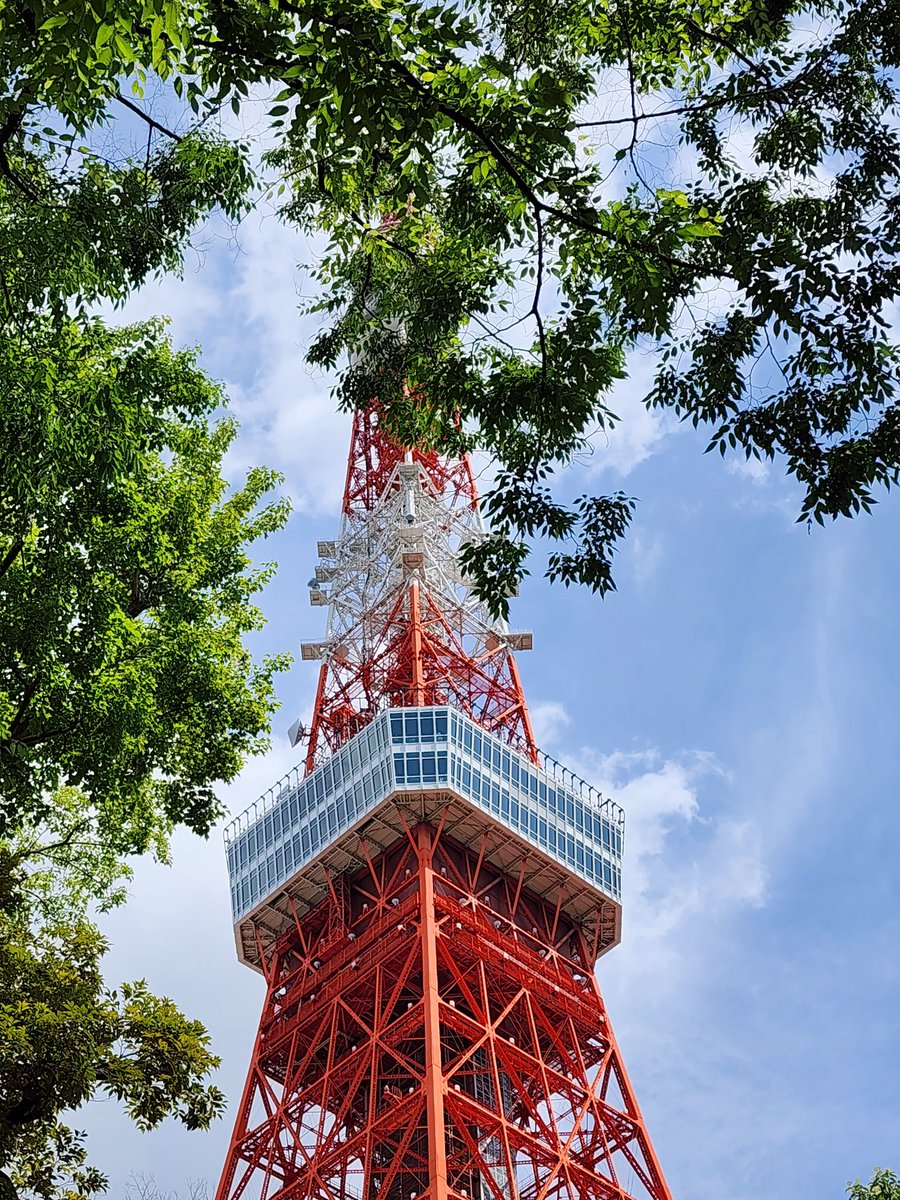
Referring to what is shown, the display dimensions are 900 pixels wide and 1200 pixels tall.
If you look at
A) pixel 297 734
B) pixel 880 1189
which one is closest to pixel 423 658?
pixel 297 734

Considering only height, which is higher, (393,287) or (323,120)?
(393,287)

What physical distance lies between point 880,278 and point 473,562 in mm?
2918

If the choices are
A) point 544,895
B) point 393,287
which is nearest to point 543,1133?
point 544,895

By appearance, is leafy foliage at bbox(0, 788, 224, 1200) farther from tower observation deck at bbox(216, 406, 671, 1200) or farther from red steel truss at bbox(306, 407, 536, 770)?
red steel truss at bbox(306, 407, 536, 770)

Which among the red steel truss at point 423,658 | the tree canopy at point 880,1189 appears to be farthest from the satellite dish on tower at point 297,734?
the tree canopy at point 880,1189

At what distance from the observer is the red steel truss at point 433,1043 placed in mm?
32688

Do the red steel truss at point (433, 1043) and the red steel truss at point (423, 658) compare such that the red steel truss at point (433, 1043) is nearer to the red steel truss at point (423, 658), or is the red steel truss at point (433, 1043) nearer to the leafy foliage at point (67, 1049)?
the red steel truss at point (423, 658)

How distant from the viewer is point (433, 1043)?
108 feet

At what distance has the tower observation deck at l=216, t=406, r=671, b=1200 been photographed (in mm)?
33312

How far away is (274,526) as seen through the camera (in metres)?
13.3

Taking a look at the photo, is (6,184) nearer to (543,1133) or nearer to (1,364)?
(1,364)

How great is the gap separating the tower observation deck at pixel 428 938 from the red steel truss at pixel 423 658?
89mm

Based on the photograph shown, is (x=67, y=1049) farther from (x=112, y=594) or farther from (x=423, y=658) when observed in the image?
(x=423, y=658)

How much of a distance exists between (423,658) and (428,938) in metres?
10.8
